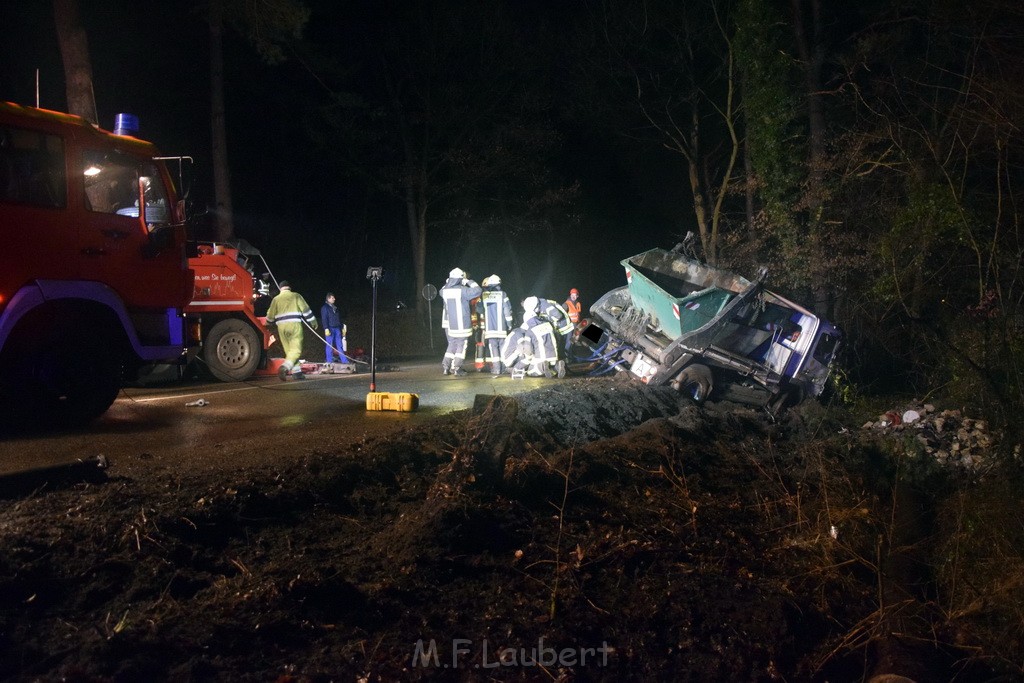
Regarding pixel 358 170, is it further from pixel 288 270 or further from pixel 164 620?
pixel 164 620

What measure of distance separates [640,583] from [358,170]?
19220mm

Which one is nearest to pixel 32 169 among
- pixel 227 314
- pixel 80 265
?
pixel 80 265

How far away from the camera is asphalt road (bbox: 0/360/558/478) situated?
6.78 metres

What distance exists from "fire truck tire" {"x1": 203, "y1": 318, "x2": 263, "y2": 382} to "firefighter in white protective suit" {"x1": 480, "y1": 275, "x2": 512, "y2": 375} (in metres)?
3.93

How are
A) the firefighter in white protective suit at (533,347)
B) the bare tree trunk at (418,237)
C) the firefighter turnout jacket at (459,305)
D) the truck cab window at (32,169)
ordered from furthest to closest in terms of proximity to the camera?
the bare tree trunk at (418,237), the firefighter in white protective suit at (533,347), the firefighter turnout jacket at (459,305), the truck cab window at (32,169)

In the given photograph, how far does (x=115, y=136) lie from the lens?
806 cm

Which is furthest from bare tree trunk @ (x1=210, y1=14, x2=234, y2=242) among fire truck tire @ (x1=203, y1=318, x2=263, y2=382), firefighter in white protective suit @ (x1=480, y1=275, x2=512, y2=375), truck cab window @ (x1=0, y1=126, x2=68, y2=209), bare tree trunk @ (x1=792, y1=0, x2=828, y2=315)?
bare tree trunk @ (x1=792, y1=0, x2=828, y2=315)

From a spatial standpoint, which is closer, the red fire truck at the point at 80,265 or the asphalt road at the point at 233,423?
the asphalt road at the point at 233,423

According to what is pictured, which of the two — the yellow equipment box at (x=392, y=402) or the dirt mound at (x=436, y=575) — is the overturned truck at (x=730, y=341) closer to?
the yellow equipment box at (x=392, y=402)

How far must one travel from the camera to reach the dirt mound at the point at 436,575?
168 inches

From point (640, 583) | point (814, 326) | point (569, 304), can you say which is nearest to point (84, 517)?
point (640, 583)

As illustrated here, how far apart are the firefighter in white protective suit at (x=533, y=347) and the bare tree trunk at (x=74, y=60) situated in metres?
8.09

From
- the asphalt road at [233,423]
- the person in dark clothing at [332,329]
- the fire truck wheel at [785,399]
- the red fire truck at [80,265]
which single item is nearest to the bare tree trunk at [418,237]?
the person in dark clothing at [332,329]

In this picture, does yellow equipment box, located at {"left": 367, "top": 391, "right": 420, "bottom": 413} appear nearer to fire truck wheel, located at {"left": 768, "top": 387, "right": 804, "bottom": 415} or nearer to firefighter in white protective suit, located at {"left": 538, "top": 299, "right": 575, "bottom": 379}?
firefighter in white protective suit, located at {"left": 538, "top": 299, "right": 575, "bottom": 379}
